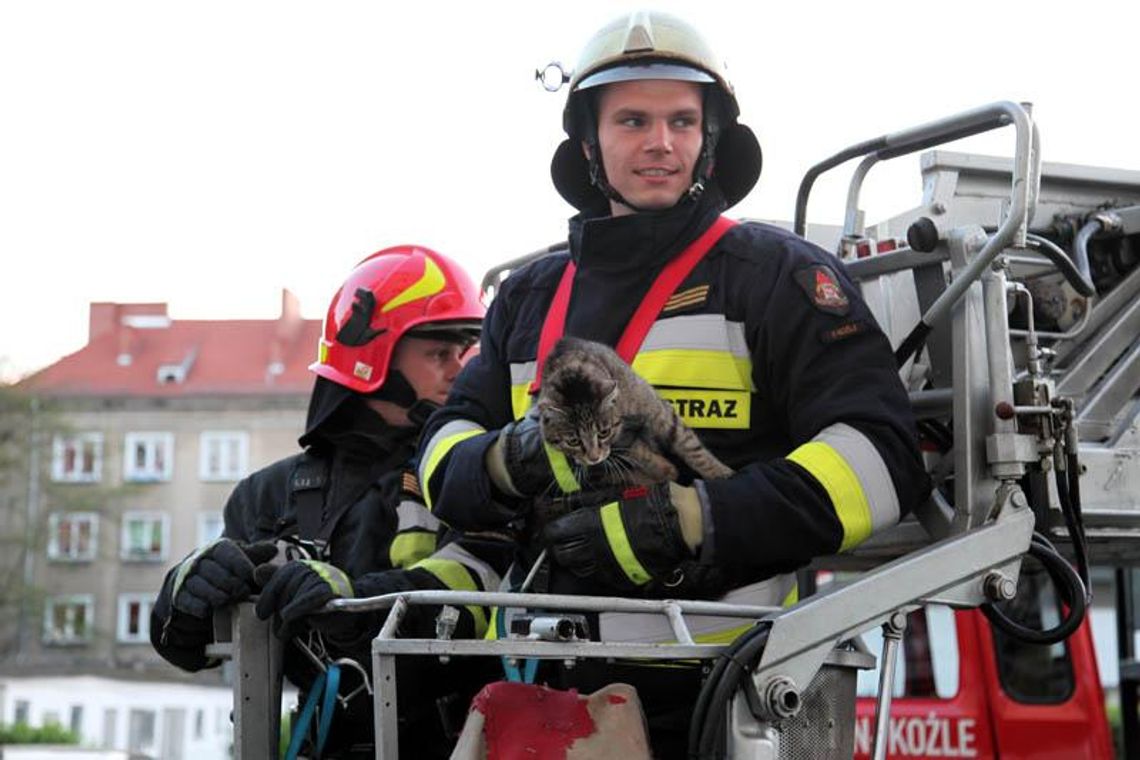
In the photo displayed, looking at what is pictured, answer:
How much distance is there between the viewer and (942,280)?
407 cm

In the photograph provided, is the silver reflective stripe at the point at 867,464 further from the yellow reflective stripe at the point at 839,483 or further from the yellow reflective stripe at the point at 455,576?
the yellow reflective stripe at the point at 455,576

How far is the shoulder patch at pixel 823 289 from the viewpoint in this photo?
359 centimetres

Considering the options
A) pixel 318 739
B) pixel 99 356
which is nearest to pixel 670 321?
pixel 318 739

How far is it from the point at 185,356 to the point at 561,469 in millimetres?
62021

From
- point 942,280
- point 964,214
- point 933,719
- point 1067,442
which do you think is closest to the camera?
point 1067,442

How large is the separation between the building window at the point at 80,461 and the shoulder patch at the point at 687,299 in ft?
190

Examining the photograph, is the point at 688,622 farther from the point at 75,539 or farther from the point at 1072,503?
the point at 75,539

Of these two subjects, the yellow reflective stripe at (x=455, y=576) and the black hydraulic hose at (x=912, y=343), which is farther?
the yellow reflective stripe at (x=455, y=576)

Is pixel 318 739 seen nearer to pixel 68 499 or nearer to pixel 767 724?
pixel 767 724

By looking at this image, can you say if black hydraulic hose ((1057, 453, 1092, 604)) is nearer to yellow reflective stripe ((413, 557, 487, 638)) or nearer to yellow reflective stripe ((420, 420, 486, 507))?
yellow reflective stripe ((420, 420, 486, 507))

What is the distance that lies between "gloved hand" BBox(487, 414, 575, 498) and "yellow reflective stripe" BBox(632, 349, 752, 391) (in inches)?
9.8

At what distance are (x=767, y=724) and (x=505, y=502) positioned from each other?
81cm

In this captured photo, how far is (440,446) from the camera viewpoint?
12.8 feet

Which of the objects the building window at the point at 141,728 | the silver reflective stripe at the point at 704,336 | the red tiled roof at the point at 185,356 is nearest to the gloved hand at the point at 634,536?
the silver reflective stripe at the point at 704,336
